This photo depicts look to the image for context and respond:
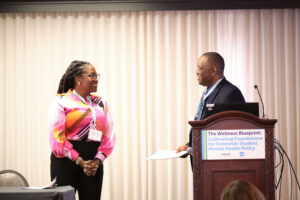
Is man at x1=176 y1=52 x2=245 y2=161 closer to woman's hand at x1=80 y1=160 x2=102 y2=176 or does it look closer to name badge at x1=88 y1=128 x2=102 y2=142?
name badge at x1=88 y1=128 x2=102 y2=142

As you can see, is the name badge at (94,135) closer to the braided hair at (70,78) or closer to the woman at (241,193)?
the braided hair at (70,78)

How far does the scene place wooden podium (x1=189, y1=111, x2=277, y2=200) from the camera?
2896 mm

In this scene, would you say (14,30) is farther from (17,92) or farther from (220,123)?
(220,123)

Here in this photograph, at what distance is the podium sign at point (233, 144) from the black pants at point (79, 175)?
1219mm

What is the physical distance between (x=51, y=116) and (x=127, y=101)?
209cm

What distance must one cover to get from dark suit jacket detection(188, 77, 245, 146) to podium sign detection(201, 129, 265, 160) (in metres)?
0.73

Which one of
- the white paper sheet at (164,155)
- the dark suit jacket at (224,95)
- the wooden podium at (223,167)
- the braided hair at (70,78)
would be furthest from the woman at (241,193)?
the braided hair at (70,78)

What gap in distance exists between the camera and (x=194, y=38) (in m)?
5.83

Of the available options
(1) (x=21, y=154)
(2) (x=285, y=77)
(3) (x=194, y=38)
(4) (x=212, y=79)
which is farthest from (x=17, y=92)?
(2) (x=285, y=77)

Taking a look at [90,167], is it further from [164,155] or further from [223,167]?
[223,167]

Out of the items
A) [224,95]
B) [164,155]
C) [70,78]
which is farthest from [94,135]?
[224,95]

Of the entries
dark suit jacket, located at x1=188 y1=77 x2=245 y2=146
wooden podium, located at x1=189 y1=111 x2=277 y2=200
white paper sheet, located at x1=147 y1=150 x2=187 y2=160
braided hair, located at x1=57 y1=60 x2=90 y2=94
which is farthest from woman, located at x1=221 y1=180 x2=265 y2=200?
braided hair, located at x1=57 y1=60 x2=90 y2=94

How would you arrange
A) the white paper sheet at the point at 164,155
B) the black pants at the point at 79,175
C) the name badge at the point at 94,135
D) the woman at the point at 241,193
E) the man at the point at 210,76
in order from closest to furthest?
the woman at the point at 241,193
the white paper sheet at the point at 164,155
the black pants at the point at 79,175
the name badge at the point at 94,135
the man at the point at 210,76

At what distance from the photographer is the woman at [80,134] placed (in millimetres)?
3656
